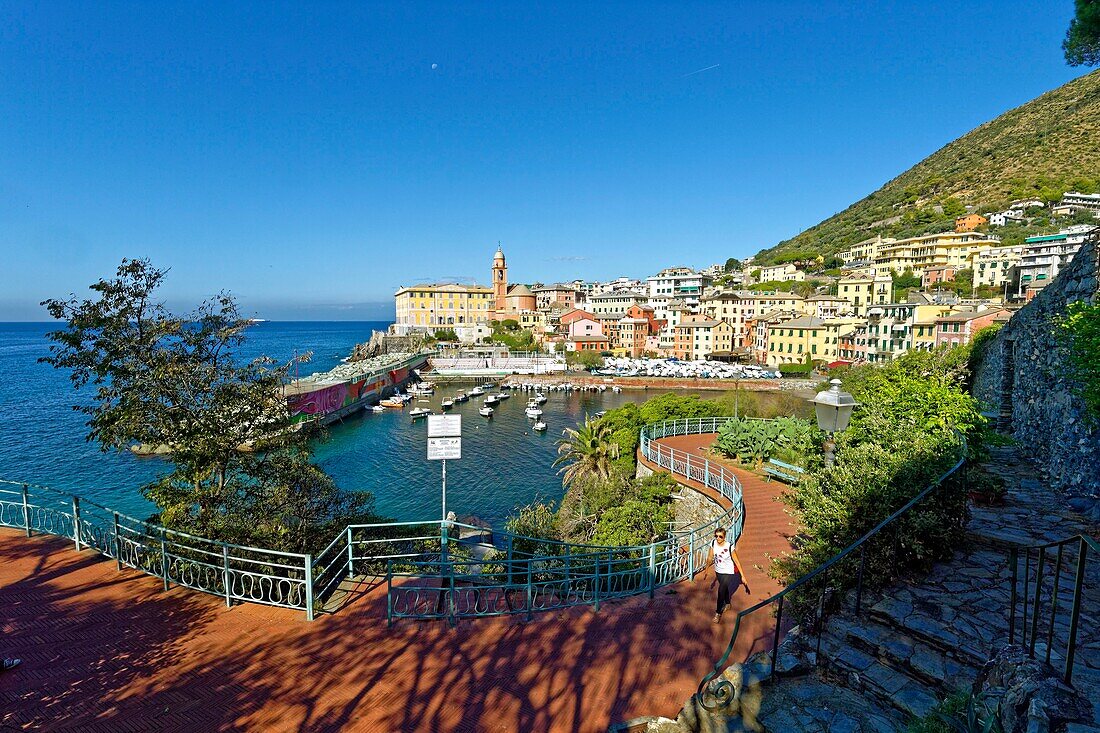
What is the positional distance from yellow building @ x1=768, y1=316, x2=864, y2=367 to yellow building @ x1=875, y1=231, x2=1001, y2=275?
3077cm

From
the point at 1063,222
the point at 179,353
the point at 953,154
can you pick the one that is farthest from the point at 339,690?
the point at 953,154

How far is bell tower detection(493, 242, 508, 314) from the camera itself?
109312mm

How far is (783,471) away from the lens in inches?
532

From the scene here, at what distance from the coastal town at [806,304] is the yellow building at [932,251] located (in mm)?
179

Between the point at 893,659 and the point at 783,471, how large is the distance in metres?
9.52

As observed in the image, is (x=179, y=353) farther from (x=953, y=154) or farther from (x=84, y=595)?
(x=953, y=154)

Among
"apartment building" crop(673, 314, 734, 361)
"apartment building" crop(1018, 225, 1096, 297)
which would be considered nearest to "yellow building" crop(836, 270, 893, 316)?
"apartment building" crop(1018, 225, 1096, 297)

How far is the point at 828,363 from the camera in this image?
67125 millimetres

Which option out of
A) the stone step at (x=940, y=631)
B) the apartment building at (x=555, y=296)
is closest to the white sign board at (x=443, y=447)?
the stone step at (x=940, y=631)

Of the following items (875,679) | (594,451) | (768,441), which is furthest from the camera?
(594,451)

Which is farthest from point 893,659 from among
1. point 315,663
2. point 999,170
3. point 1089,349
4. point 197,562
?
point 999,170

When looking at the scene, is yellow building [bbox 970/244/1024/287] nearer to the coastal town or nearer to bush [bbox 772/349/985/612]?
the coastal town

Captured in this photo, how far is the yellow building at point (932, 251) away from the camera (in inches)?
3287

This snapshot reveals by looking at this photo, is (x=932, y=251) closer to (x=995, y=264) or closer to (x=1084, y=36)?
(x=995, y=264)
